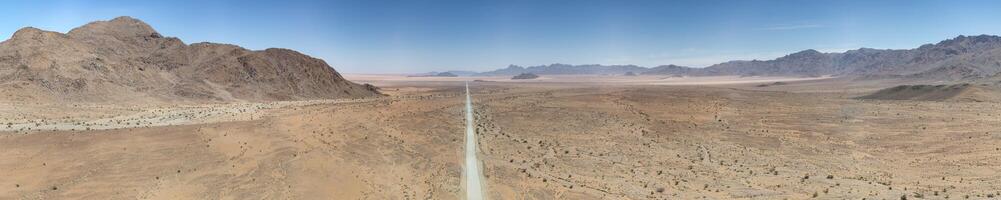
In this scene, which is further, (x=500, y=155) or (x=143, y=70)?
(x=143, y=70)

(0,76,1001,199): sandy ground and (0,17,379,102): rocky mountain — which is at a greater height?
(0,17,379,102): rocky mountain

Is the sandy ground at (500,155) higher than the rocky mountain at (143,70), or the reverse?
the rocky mountain at (143,70)

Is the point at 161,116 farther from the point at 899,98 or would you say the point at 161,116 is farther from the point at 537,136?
the point at 899,98

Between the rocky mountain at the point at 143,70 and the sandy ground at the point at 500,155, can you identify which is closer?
the sandy ground at the point at 500,155

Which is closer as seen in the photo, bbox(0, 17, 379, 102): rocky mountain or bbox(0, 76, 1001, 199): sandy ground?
bbox(0, 76, 1001, 199): sandy ground

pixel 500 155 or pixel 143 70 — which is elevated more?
pixel 143 70
